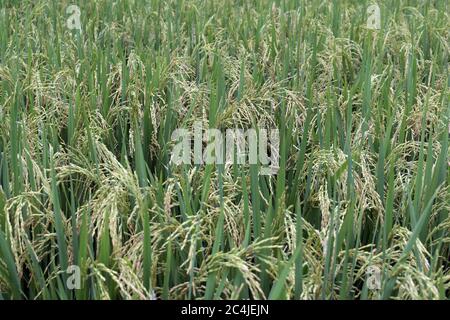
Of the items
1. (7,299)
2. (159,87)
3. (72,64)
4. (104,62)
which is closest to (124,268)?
(7,299)

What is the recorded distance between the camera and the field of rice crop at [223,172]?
4.34 feet

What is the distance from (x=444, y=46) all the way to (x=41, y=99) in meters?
1.81

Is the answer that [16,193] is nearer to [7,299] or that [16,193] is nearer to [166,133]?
[7,299]

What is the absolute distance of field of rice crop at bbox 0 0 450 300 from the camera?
1324mm

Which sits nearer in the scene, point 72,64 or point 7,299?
point 7,299

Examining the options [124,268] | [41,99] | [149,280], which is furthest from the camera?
[41,99]

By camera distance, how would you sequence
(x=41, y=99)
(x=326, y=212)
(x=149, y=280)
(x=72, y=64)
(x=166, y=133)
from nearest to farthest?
(x=149, y=280)
(x=326, y=212)
(x=166, y=133)
(x=41, y=99)
(x=72, y=64)

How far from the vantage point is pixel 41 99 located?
2.21m

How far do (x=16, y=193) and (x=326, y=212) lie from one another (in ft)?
2.48

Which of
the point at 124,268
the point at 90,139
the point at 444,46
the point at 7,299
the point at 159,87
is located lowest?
the point at 7,299

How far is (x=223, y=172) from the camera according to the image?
169 centimetres
